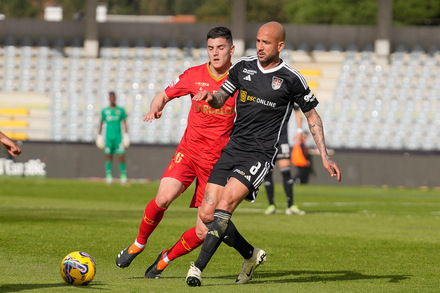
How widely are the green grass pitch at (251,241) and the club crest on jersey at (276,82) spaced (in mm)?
1730

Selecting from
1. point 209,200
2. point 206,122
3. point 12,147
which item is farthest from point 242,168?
point 12,147

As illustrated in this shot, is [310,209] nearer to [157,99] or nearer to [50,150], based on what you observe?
[157,99]

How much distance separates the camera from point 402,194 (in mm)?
24359

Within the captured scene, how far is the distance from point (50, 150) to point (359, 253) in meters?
19.9

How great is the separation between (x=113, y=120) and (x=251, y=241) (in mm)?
13532

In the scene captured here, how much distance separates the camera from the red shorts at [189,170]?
7814mm

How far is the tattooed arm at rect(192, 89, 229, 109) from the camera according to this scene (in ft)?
22.9

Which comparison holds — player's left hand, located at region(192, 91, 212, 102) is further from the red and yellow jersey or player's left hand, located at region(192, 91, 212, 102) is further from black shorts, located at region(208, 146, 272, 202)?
the red and yellow jersey

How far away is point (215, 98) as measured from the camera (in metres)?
7.23

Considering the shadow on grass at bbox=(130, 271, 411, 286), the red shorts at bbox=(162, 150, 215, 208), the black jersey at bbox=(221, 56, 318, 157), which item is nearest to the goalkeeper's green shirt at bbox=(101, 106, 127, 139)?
the shadow on grass at bbox=(130, 271, 411, 286)

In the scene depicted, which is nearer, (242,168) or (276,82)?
(242,168)

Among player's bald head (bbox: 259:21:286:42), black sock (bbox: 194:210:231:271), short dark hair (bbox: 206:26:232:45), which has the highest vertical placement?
player's bald head (bbox: 259:21:286:42)

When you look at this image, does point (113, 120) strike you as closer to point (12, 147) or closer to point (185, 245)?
point (185, 245)

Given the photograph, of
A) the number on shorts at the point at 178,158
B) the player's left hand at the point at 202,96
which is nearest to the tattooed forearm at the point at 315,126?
the player's left hand at the point at 202,96
